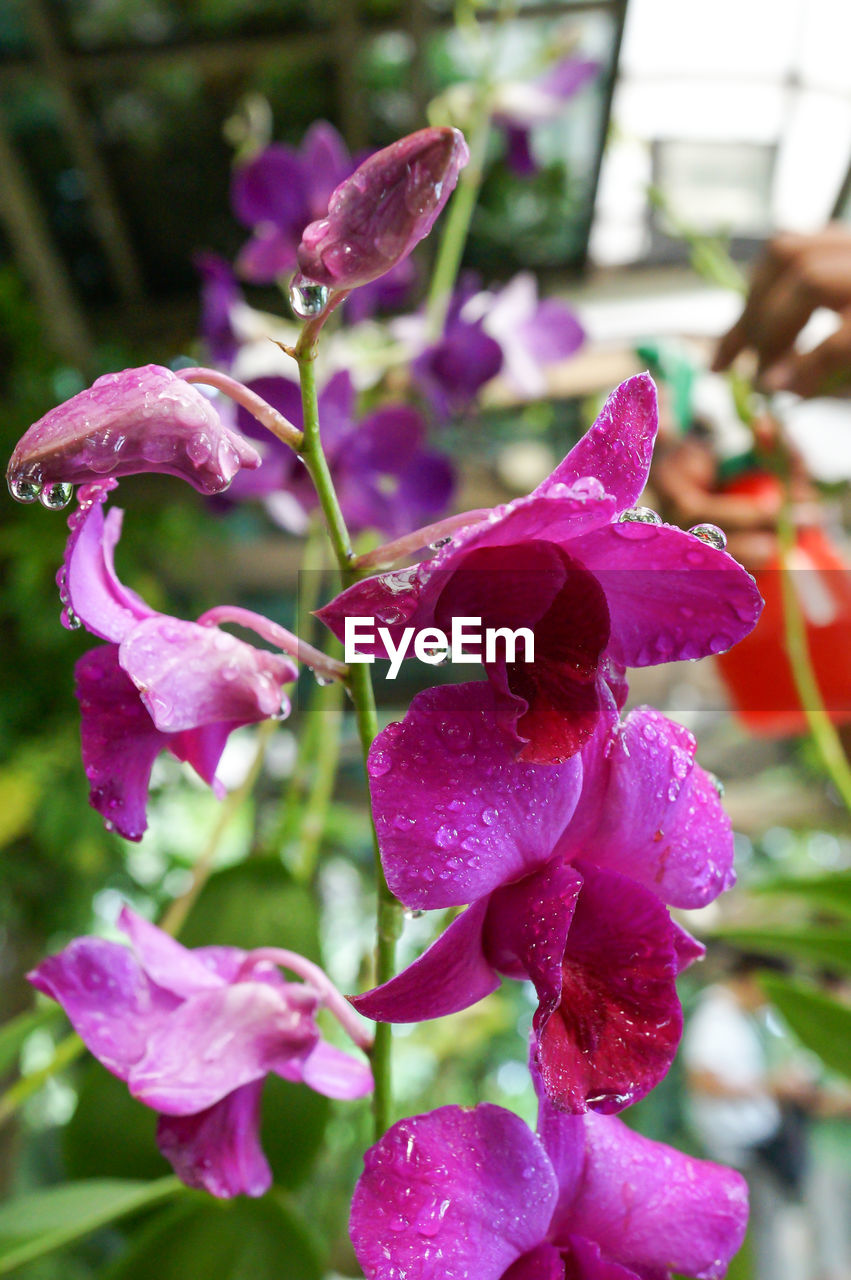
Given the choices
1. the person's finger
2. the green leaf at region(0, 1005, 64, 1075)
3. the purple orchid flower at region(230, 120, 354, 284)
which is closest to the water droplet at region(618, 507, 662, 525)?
the green leaf at region(0, 1005, 64, 1075)

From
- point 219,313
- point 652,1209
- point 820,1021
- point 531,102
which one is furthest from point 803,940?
point 531,102

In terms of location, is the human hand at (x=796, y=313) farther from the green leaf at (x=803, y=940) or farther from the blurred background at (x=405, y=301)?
the green leaf at (x=803, y=940)

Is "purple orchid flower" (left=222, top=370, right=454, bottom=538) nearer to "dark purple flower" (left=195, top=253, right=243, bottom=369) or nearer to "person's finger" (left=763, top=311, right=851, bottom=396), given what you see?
"dark purple flower" (left=195, top=253, right=243, bottom=369)

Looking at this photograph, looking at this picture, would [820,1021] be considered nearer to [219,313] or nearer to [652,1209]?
[652,1209]

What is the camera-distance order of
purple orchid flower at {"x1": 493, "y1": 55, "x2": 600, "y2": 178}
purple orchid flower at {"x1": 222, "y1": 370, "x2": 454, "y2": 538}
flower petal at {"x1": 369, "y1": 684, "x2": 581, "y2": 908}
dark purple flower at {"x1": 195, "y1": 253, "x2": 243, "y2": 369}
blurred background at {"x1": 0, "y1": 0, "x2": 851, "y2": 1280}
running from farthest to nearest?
blurred background at {"x1": 0, "y1": 0, "x2": 851, "y2": 1280} < purple orchid flower at {"x1": 493, "y1": 55, "x2": 600, "y2": 178} < dark purple flower at {"x1": 195, "y1": 253, "x2": 243, "y2": 369} < purple orchid flower at {"x1": 222, "y1": 370, "x2": 454, "y2": 538} < flower petal at {"x1": 369, "y1": 684, "x2": 581, "y2": 908}

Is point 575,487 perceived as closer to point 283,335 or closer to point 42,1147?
point 283,335

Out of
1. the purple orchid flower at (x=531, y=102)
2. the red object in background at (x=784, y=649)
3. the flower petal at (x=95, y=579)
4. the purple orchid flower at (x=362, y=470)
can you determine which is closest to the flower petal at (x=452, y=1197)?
the flower petal at (x=95, y=579)

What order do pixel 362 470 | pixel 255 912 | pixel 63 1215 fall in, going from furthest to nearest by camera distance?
pixel 362 470, pixel 255 912, pixel 63 1215
